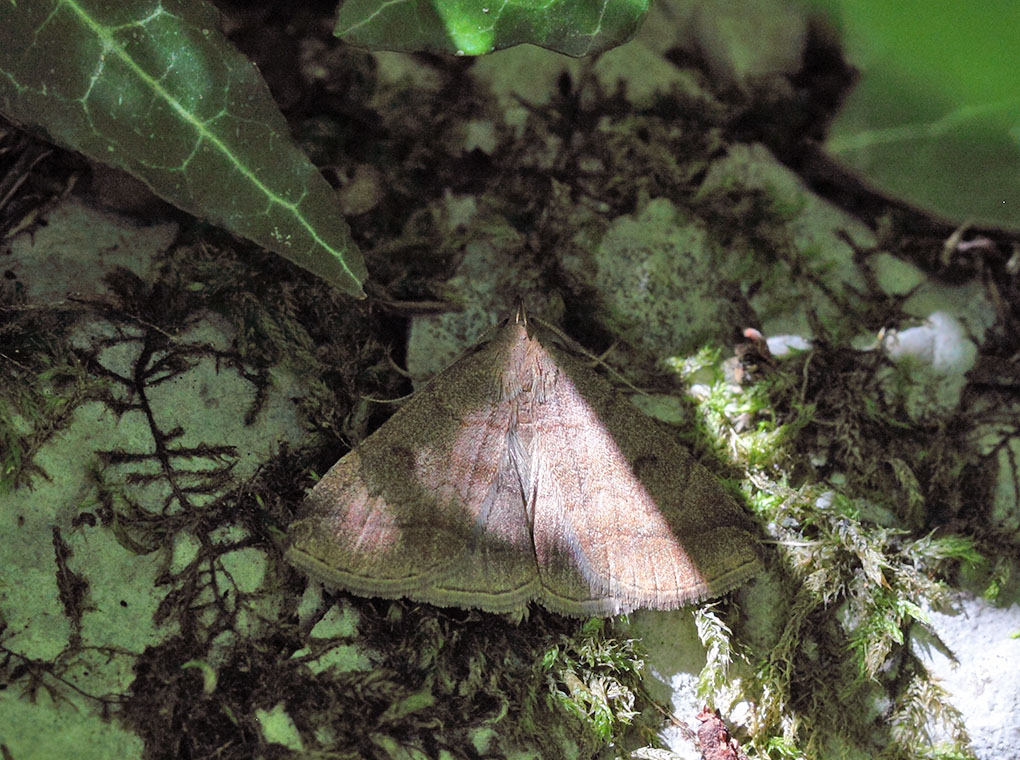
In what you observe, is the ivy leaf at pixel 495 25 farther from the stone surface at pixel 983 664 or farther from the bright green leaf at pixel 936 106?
the stone surface at pixel 983 664

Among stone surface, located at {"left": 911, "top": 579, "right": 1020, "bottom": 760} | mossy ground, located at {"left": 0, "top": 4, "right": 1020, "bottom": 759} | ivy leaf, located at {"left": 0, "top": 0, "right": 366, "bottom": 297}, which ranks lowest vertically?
stone surface, located at {"left": 911, "top": 579, "right": 1020, "bottom": 760}

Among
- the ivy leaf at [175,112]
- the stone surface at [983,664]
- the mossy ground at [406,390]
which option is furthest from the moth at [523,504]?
the stone surface at [983,664]

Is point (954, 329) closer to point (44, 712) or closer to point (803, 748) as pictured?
point (803, 748)

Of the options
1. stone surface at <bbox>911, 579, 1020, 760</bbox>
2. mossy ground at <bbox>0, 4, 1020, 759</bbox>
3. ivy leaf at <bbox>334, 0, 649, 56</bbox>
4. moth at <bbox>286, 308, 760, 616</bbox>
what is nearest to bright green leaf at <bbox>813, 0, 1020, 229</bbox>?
mossy ground at <bbox>0, 4, 1020, 759</bbox>

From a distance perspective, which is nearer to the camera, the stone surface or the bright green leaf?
the bright green leaf

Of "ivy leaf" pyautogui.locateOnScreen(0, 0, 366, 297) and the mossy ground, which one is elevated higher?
"ivy leaf" pyautogui.locateOnScreen(0, 0, 366, 297)

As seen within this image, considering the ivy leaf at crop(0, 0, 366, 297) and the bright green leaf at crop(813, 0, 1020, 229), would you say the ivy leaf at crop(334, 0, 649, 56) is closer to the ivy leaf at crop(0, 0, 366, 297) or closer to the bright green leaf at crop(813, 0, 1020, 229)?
the ivy leaf at crop(0, 0, 366, 297)

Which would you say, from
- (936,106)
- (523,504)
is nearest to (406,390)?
(523,504)

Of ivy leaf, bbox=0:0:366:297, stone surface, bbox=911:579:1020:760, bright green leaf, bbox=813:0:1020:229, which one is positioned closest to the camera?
bright green leaf, bbox=813:0:1020:229
